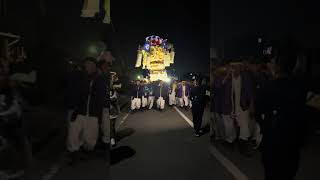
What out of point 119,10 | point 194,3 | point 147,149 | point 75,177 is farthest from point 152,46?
point 75,177

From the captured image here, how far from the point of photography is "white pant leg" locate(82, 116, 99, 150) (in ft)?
7.86

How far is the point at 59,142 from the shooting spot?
7.89 feet

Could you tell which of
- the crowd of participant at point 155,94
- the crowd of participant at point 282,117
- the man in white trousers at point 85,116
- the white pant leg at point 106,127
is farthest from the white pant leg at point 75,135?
the crowd of participant at point 282,117

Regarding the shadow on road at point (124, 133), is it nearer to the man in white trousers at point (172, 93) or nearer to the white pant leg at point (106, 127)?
the white pant leg at point (106, 127)

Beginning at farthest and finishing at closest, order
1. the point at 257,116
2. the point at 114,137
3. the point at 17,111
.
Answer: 1. the point at 114,137
2. the point at 17,111
3. the point at 257,116

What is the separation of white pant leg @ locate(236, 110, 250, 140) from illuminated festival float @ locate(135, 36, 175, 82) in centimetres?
66

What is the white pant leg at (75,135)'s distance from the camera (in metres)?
2.39

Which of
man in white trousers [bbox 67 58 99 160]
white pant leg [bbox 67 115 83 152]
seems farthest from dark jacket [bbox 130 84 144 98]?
white pant leg [bbox 67 115 83 152]

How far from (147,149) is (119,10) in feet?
2.95

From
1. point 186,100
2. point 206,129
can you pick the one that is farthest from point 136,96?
point 206,129

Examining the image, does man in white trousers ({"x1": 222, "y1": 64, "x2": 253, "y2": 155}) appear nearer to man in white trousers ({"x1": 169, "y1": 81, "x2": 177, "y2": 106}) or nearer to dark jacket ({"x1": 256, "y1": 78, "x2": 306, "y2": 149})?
man in white trousers ({"x1": 169, "y1": 81, "x2": 177, "y2": 106})

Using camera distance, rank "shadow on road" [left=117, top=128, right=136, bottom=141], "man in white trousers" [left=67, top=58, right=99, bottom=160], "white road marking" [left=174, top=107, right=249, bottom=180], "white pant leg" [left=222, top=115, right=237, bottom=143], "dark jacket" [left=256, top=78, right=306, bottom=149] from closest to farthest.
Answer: "dark jacket" [left=256, top=78, right=306, bottom=149]
"man in white trousers" [left=67, top=58, right=99, bottom=160]
"shadow on road" [left=117, top=128, right=136, bottom=141]
"white road marking" [left=174, top=107, right=249, bottom=180]
"white pant leg" [left=222, top=115, right=237, bottom=143]

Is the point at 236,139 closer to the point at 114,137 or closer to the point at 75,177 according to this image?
the point at 114,137

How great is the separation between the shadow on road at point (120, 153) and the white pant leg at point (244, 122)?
74 centimetres
